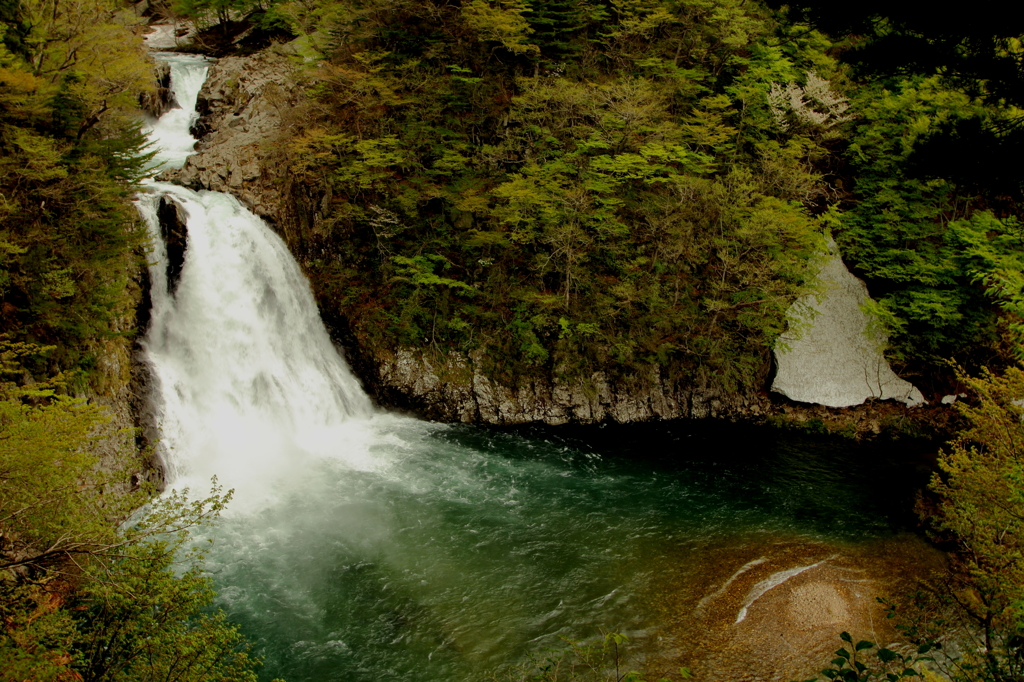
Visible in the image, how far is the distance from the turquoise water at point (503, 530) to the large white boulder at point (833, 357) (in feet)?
6.31

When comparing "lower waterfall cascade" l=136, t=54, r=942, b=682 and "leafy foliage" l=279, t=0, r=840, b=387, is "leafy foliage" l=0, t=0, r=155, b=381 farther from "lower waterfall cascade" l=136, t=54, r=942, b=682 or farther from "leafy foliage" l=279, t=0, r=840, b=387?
"leafy foliage" l=279, t=0, r=840, b=387

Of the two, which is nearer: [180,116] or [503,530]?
[503,530]

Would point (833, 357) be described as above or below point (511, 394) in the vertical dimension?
above

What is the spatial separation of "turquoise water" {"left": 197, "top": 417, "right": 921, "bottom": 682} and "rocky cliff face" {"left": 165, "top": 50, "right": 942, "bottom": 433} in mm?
645

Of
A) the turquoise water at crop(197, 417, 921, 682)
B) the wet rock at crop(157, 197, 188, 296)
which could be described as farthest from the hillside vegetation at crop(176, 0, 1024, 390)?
the wet rock at crop(157, 197, 188, 296)

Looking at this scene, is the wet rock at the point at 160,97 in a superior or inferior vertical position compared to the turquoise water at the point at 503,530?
superior

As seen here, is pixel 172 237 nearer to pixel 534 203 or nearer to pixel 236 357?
pixel 236 357

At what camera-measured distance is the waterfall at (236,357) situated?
12.2m

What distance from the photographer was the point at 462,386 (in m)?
16.0

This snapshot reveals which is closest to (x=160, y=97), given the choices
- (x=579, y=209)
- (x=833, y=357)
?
(x=579, y=209)

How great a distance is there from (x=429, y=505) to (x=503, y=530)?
5.86 feet

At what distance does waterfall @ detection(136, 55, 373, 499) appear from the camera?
1222 cm

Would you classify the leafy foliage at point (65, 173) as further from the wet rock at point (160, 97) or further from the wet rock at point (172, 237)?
the wet rock at point (160, 97)

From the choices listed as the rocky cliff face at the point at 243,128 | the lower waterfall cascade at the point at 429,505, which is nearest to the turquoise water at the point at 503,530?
the lower waterfall cascade at the point at 429,505
